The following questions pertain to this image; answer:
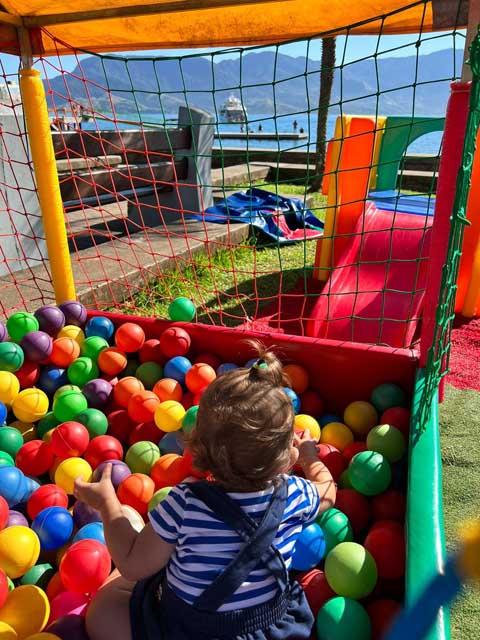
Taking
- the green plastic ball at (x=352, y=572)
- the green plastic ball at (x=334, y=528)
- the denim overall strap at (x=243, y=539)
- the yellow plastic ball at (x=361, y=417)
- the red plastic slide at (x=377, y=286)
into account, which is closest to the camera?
the denim overall strap at (x=243, y=539)

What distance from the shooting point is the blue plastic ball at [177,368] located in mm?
2205

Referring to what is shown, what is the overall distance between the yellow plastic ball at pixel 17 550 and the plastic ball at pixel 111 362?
2.82 ft

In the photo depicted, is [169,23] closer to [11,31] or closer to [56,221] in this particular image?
[11,31]

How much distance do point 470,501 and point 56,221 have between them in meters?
1.92

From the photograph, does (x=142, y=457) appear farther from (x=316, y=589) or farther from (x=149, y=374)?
(x=316, y=589)

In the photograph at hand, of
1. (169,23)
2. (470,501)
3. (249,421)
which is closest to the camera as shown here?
(249,421)

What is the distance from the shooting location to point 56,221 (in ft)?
8.04

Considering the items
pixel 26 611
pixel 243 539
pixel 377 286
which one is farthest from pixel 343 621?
pixel 377 286

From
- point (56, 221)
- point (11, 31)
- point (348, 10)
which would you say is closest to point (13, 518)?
point (56, 221)

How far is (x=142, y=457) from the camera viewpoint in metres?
1.85

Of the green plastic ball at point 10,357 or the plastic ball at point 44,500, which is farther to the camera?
the green plastic ball at point 10,357

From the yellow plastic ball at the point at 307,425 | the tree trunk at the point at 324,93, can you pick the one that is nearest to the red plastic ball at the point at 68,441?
the yellow plastic ball at the point at 307,425

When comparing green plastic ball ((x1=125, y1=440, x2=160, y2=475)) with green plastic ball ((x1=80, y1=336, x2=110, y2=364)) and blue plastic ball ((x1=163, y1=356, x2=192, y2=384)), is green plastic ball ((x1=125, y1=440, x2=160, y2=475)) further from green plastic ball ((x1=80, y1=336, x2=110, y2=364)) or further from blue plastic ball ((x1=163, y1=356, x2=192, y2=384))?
green plastic ball ((x1=80, y1=336, x2=110, y2=364))

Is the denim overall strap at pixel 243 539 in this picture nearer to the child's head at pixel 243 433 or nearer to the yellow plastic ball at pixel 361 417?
the child's head at pixel 243 433
